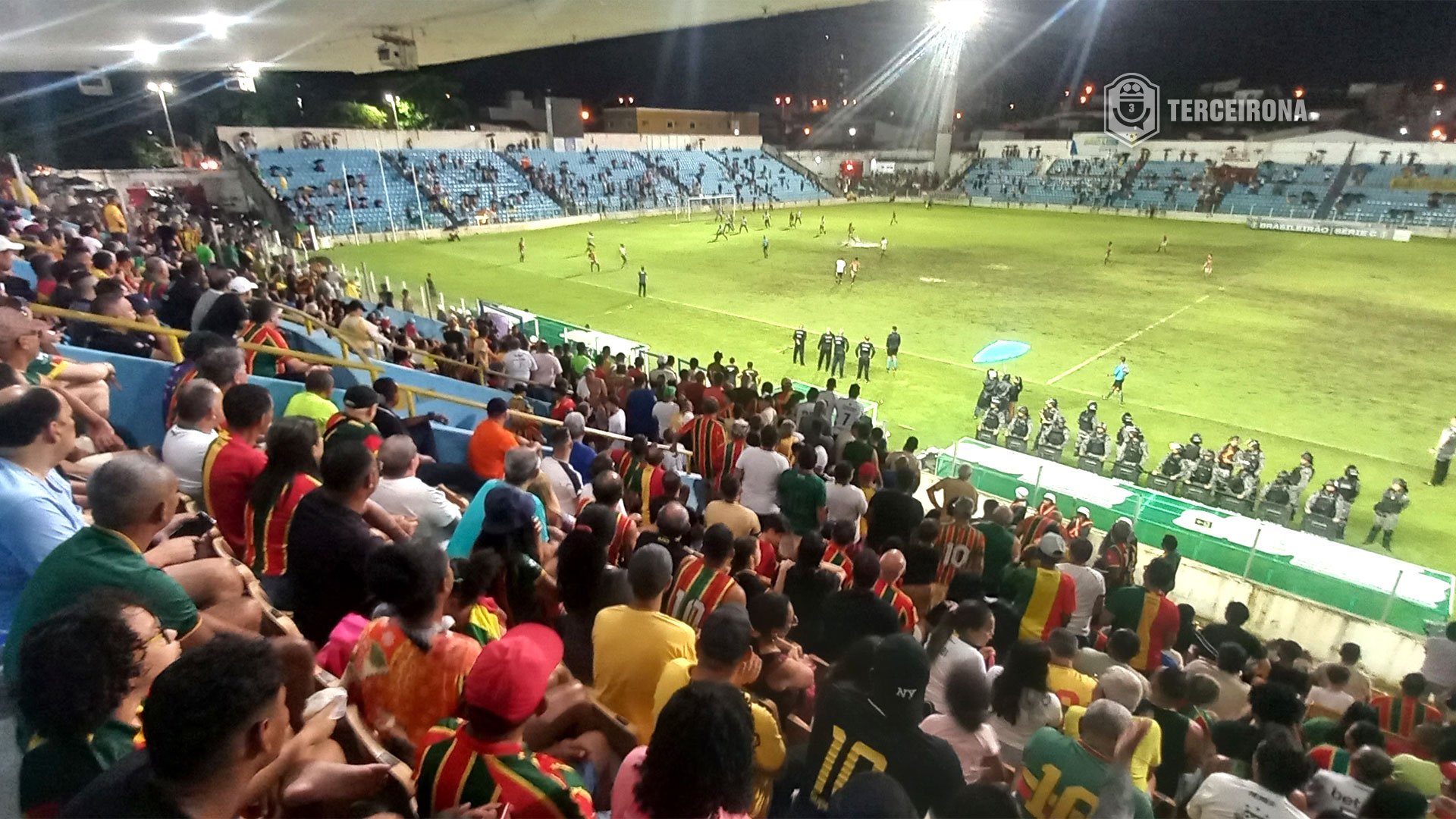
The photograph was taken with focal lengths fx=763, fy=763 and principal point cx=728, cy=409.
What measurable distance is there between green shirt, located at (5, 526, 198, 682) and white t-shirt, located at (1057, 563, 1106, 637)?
568cm

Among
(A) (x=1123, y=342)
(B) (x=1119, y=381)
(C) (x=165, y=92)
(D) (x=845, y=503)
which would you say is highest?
(C) (x=165, y=92)

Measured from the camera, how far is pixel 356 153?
44312 millimetres

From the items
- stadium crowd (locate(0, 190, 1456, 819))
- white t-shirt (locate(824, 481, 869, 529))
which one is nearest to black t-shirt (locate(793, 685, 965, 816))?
stadium crowd (locate(0, 190, 1456, 819))

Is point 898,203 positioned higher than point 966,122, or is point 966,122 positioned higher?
point 966,122

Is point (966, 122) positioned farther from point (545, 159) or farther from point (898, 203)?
point (545, 159)

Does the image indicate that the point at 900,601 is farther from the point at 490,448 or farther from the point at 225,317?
the point at 225,317

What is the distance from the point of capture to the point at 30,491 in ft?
9.93

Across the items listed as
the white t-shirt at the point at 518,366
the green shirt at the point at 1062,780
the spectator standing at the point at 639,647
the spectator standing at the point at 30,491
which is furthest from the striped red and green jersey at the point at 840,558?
the white t-shirt at the point at 518,366

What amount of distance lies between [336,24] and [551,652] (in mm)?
8994

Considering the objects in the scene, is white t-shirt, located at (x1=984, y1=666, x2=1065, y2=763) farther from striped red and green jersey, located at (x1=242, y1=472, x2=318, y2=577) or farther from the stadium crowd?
striped red and green jersey, located at (x1=242, y1=472, x2=318, y2=577)

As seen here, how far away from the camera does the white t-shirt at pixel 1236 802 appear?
3.28 m

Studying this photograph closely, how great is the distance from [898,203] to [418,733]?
2640 inches

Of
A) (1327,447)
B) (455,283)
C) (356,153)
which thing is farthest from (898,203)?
(1327,447)

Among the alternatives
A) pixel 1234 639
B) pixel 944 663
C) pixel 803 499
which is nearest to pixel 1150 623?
pixel 1234 639
